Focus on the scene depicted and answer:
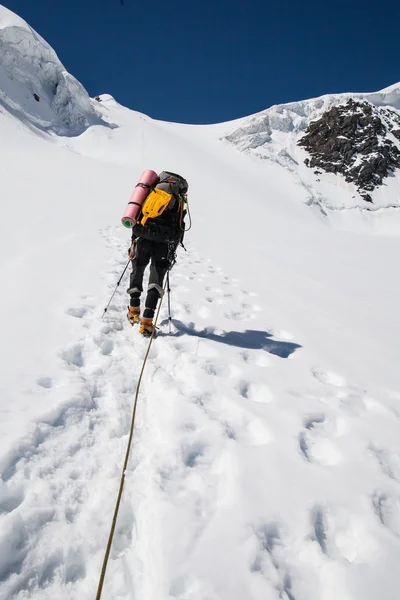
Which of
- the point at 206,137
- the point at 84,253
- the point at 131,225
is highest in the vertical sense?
the point at 206,137

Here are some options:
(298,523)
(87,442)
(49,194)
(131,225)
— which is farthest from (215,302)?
(49,194)

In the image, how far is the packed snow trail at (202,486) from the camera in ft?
4.92

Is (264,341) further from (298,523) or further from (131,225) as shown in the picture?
(298,523)

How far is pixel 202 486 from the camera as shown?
6.52 ft

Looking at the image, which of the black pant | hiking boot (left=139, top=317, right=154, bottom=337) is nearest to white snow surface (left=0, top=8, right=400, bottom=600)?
hiking boot (left=139, top=317, right=154, bottom=337)

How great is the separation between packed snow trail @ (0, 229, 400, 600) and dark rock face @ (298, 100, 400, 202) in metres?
49.9

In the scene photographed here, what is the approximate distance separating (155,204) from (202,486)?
3044 millimetres

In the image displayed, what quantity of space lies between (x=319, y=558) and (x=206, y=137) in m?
53.4

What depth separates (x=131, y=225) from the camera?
409 centimetres

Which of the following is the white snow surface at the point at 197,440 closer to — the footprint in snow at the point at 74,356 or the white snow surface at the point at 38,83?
the footprint in snow at the point at 74,356

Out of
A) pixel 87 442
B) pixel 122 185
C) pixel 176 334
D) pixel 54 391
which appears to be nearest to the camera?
pixel 87 442

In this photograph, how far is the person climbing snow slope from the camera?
3.93m

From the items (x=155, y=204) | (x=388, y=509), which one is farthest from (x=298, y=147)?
(x=388, y=509)

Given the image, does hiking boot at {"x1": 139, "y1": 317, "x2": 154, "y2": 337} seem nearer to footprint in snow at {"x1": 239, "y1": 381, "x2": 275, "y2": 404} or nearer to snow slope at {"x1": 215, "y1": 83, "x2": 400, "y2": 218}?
footprint in snow at {"x1": 239, "y1": 381, "x2": 275, "y2": 404}
